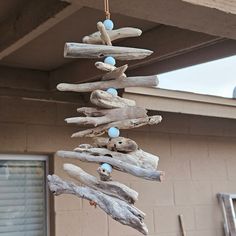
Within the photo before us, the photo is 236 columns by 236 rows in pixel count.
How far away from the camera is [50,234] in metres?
3.38

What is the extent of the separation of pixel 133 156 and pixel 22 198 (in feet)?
7.85

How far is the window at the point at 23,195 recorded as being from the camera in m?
3.29

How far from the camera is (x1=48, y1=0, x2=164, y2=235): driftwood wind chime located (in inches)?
44.1

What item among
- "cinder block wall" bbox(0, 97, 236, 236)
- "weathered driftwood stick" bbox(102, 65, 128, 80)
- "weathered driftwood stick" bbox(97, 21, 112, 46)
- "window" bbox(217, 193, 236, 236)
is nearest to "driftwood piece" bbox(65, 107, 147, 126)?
"weathered driftwood stick" bbox(102, 65, 128, 80)

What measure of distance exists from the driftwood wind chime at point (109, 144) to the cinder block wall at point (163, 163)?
2.11 m

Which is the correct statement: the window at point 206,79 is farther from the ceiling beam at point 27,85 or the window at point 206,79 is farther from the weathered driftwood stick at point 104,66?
the weathered driftwood stick at point 104,66

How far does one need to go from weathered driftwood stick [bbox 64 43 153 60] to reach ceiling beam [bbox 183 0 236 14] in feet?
1.98

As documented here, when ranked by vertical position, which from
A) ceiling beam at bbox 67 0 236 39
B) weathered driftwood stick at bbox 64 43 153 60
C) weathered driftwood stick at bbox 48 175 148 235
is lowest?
weathered driftwood stick at bbox 48 175 148 235

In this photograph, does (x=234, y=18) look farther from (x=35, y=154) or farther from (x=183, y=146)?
(x=183, y=146)

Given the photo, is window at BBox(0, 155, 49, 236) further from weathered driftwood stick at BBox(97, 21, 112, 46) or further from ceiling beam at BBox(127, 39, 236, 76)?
weathered driftwood stick at BBox(97, 21, 112, 46)

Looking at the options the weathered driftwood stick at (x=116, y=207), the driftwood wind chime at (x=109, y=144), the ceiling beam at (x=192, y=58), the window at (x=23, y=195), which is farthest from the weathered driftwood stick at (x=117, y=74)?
the window at (x=23, y=195)

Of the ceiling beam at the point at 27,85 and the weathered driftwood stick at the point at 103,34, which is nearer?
the weathered driftwood stick at the point at 103,34

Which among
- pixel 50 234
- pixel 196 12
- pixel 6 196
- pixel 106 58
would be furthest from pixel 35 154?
pixel 106 58

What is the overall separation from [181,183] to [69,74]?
1.61 metres
